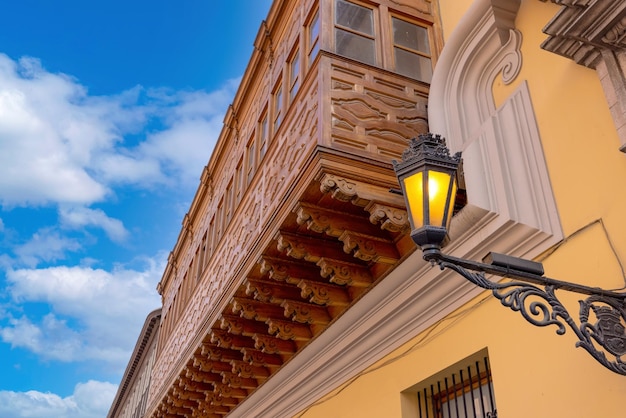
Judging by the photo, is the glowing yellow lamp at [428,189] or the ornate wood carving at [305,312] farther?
the ornate wood carving at [305,312]

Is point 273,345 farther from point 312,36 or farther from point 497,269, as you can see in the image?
point 497,269

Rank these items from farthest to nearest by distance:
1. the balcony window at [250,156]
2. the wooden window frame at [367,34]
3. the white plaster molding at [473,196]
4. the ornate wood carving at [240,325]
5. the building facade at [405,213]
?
the balcony window at [250,156]
the ornate wood carving at [240,325]
the wooden window frame at [367,34]
the white plaster molding at [473,196]
the building facade at [405,213]

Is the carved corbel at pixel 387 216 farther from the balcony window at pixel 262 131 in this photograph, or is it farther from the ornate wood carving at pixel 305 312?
the balcony window at pixel 262 131

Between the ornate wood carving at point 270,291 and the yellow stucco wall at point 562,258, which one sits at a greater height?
the ornate wood carving at point 270,291

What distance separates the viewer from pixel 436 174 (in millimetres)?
3250

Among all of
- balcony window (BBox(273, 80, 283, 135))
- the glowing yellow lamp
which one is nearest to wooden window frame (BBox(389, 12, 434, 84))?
balcony window (BBox(273, 80, 283, 135))

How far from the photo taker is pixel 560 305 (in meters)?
2.92

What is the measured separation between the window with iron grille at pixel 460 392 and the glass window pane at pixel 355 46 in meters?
3.20

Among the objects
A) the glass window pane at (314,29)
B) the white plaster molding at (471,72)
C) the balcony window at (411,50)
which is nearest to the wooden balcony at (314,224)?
the white plaster molding at (471,72)

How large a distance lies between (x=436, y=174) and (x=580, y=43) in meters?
1.49

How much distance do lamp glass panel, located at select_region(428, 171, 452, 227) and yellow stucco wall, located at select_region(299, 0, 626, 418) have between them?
1164mm

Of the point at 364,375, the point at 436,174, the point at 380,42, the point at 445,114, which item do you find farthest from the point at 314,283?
the point at 436,174

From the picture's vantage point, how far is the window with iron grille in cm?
467

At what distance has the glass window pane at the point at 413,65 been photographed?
6.29 metres
